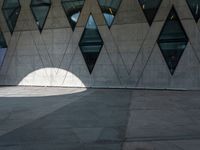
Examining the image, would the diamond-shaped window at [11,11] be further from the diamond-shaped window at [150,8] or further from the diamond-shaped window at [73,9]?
the diamond-shaped window at [150,8]

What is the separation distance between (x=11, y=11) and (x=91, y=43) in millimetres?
5991

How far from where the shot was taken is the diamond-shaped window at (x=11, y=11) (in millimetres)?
16455

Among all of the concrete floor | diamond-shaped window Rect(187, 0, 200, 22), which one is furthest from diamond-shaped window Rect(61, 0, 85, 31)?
the concrete floor

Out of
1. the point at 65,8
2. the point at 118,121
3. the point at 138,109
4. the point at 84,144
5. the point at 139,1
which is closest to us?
the point at 84,144

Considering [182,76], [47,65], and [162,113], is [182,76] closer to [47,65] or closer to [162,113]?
[162,113]

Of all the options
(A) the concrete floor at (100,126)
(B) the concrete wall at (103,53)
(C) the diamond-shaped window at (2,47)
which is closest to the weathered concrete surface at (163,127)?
(A) the concrete floor at (100,126)

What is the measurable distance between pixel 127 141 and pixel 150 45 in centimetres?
965

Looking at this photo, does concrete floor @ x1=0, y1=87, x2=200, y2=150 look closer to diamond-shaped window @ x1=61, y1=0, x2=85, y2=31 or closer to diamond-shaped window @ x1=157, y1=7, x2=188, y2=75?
diamond-shaped window @ x1=157, y1=7, x2=188, y2=75

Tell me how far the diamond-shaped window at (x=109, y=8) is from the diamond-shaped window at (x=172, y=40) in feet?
9.47

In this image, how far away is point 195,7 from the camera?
43.2 ft

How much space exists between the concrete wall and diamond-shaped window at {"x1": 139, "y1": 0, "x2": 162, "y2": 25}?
23 cm

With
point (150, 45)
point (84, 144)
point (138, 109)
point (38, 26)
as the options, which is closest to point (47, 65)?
point (38, 26)

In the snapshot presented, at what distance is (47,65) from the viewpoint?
52.3 ft

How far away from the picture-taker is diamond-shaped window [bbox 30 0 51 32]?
1574 cm
